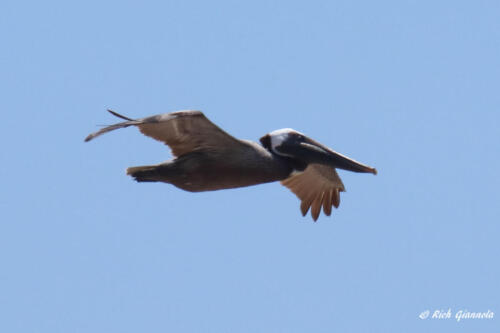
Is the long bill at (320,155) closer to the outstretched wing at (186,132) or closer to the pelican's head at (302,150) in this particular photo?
the pelican's head at (302,150)

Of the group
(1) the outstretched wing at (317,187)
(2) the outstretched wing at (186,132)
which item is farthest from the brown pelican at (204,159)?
(1) the outstretched wing at (317,187)

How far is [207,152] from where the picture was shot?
33.7ft

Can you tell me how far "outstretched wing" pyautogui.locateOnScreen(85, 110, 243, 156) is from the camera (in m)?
9.81

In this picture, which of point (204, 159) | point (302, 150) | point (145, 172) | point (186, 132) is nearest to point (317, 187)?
point (302, 150)

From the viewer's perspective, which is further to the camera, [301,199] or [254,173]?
[301,199]

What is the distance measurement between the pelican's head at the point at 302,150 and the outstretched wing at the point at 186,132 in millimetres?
801

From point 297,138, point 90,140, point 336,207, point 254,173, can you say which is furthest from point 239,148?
Result: point 336,207

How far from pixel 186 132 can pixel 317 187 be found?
2.76 metres

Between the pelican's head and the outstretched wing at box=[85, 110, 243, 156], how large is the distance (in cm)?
80

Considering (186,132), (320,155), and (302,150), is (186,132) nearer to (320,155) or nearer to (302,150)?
(302,150)

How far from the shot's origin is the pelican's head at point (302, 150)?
1087 centimetres

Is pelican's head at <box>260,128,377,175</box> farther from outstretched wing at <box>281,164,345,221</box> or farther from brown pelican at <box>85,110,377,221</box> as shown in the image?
outstretched wing at <box>281,164,345,221</box>

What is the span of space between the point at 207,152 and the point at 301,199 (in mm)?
2419

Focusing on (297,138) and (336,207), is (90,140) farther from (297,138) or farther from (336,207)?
(336,207)
